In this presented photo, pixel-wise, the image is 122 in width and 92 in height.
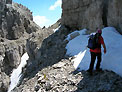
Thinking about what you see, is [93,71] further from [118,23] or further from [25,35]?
[25,35]

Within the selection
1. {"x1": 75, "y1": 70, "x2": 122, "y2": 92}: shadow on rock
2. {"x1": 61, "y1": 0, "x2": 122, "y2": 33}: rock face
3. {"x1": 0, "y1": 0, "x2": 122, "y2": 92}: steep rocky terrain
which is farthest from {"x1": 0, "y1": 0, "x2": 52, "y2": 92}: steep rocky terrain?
{"x1": 75, "y1": 70, "x2": 122, "y2": 92}: shadow on rock

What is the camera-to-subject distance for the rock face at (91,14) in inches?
436

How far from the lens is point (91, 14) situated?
15789 mm

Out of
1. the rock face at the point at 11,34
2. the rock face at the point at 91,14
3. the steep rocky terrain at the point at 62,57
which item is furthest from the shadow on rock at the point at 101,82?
the rock face at the point at 11,34

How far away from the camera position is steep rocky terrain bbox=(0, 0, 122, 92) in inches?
283

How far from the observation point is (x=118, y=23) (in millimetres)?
10625

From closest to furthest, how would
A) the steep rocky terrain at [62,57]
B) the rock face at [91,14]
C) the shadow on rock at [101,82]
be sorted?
the shadow on rock at [101,82], the steep rocky terrain at [62,57], the rock face at [91,14]

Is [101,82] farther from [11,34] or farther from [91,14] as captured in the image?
[11,34]

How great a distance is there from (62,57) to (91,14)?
238 inches

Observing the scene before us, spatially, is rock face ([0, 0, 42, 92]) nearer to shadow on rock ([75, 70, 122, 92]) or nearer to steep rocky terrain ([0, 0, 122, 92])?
steep rocky terrain ([0, 0, 122, 92])

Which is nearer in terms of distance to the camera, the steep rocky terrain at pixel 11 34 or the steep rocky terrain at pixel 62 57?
the steep rocky terrain at pixel 62 57

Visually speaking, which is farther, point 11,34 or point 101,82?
point 11,34

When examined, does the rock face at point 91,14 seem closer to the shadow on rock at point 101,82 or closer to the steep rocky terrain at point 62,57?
the steep rocky terrain at point 62,57

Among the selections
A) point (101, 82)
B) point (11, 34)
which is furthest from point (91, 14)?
point (11, 34)
